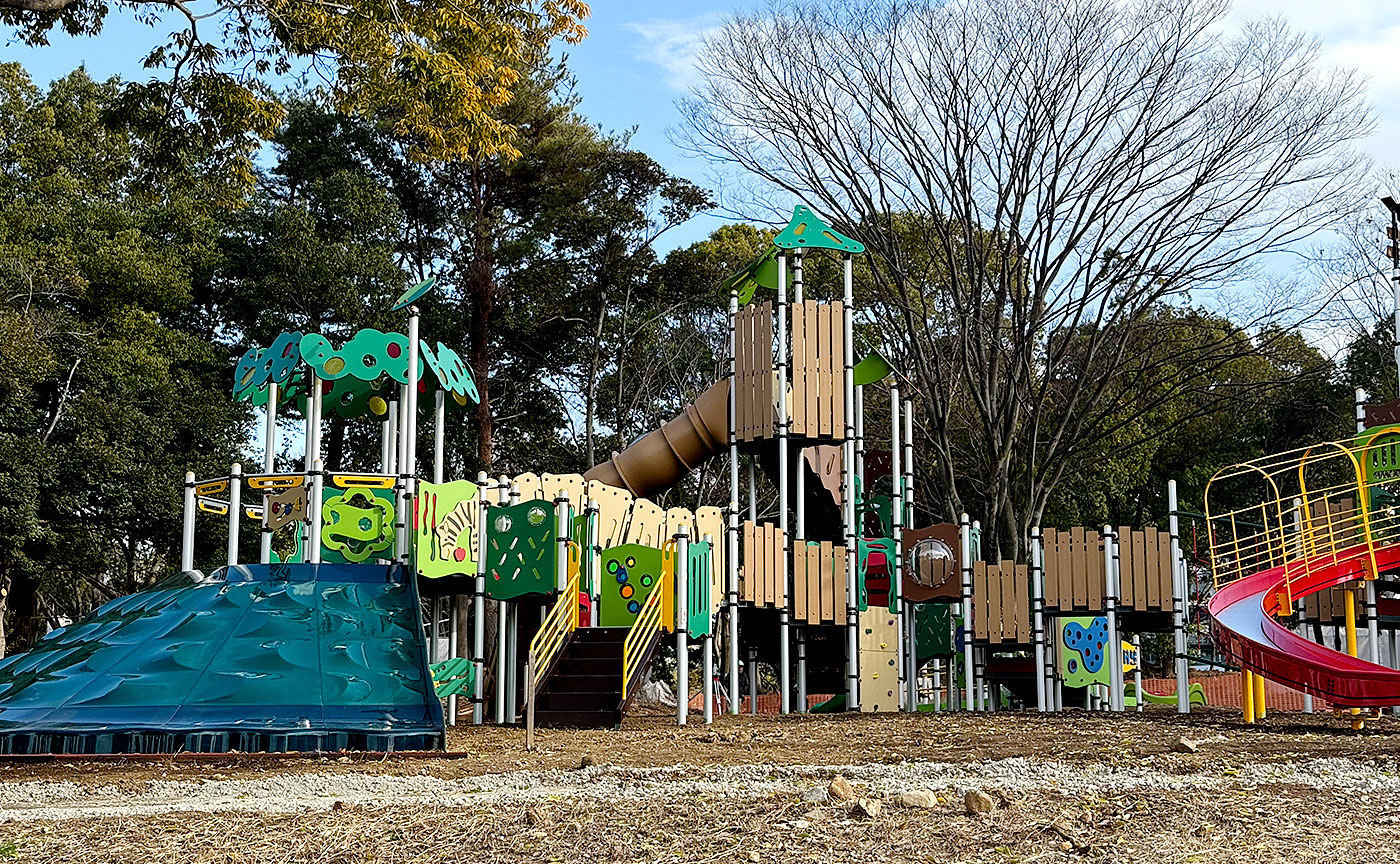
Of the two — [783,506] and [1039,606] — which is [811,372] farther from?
[1039,606]

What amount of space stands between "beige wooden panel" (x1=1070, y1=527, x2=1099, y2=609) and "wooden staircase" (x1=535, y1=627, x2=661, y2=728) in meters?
6.47

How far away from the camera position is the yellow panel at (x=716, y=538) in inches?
659

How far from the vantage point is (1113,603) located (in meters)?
17.7

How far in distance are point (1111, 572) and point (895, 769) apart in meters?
9.77

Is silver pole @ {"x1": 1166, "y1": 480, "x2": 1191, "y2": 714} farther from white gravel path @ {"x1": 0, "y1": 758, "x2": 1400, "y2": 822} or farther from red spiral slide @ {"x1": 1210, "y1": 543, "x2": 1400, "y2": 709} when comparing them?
white gravel path @ {"x1": 0, "y1": 758, "x2": 1400, "y2": 822}

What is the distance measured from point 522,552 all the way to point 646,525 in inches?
116

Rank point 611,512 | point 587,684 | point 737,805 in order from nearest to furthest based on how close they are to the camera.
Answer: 1. point 737,805
2. point 587,684
3. point 611,512

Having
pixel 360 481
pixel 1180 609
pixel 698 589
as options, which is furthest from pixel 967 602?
pixel 360 481

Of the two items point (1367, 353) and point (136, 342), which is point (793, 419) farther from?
point (1367, 353)

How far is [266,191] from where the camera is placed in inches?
1266

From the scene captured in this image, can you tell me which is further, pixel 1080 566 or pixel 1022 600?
pixel 1022 600

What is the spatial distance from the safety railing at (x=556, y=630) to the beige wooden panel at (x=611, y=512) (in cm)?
A: 255

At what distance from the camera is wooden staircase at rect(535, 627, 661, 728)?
43.9 ft

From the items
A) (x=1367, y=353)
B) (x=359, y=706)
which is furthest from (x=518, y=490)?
(x=1367, y=353)
